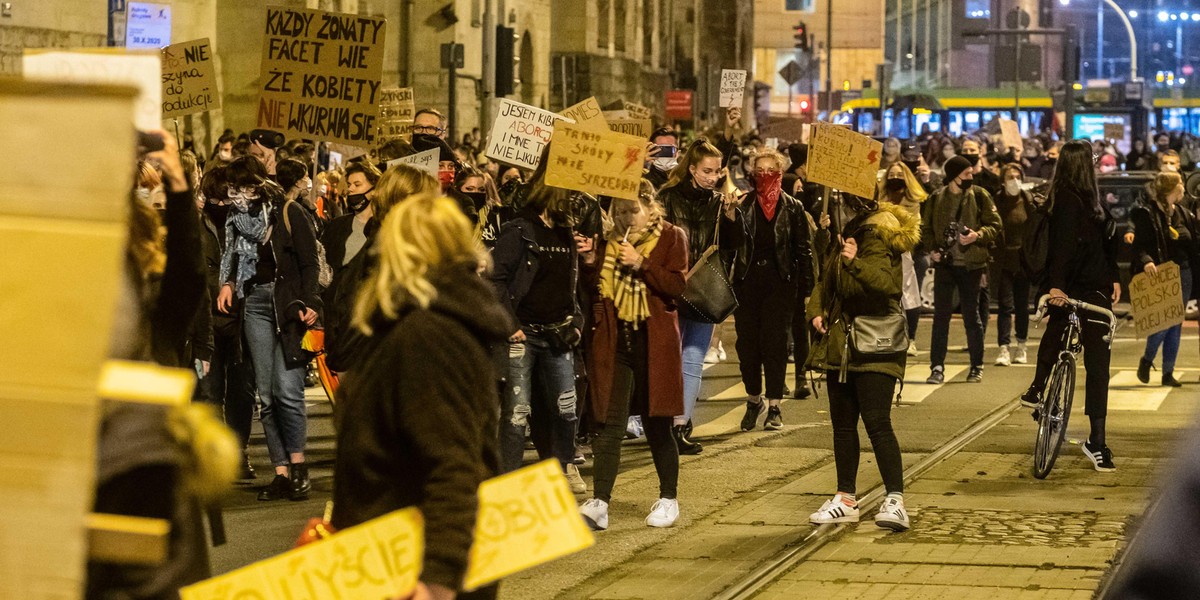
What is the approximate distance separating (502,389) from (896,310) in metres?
1.87

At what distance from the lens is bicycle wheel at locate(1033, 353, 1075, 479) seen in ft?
34.8

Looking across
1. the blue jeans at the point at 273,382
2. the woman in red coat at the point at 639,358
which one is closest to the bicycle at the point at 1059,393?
the woman in red coat at the point at 639,358

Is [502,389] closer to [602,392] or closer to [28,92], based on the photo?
[602,392]

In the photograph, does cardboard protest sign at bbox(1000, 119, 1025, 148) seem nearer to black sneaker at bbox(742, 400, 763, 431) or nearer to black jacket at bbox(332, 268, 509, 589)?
black sneaker at bbox(742, 400, 763, 431)

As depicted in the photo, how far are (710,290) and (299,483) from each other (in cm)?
252

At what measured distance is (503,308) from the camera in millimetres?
4699

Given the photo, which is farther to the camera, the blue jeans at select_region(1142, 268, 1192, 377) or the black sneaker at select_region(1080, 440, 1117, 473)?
the blue jeans at select_region(1142, 268, 1192, 377)

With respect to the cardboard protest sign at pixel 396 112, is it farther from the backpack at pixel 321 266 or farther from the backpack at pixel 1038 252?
the backpack at pixel 321 266

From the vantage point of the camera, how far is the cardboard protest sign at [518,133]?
1260 cm

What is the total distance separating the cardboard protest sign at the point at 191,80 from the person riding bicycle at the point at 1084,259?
6.14m

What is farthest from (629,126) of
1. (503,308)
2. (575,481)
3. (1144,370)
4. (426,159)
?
(503,308)

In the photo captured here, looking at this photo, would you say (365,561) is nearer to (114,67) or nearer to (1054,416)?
(114,67)

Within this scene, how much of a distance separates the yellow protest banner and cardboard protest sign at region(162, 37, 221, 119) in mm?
9888

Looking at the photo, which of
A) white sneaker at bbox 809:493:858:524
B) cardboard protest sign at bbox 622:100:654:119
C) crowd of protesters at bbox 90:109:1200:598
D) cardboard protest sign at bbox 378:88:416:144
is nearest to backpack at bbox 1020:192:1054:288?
crowd of protesters at bbox 90:109:1200:598
